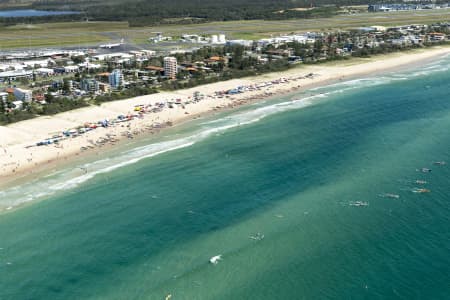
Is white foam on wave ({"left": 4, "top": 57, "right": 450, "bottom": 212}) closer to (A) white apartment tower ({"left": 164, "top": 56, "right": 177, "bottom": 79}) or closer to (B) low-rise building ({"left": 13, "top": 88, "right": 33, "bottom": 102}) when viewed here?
(A) white apartment tower ({"left": 164, "top": 56, "right": 177, "bottom": 79})

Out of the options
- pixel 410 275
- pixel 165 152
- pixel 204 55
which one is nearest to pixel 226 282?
pixel 410 275

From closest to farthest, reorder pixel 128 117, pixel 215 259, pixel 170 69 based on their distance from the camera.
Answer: pixel 215 259 → pixel 128 117 → pixel 170 69

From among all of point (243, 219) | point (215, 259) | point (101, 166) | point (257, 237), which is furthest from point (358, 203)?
point (101, 166)

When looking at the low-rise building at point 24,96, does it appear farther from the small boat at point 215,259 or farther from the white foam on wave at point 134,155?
the small boat at point 215,259

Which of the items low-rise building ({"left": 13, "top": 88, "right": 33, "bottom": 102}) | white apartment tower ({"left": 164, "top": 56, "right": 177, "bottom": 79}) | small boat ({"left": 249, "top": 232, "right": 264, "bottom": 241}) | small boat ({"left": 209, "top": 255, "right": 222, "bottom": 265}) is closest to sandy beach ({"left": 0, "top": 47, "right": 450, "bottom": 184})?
white apartment tower ({"left": 164, "top": 56, "right": 177, "bottom": 79})

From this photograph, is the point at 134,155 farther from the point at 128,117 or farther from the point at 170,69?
the point at 170,69

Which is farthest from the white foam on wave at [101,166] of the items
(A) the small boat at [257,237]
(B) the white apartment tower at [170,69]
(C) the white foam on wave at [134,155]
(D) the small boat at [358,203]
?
(B) the white apartment tower at [170,69]
